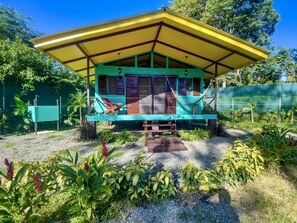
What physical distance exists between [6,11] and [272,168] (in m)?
22.7

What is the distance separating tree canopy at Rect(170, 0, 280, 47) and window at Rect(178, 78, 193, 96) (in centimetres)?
1109

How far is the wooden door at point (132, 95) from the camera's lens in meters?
6.90

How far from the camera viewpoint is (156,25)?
4.50 meters

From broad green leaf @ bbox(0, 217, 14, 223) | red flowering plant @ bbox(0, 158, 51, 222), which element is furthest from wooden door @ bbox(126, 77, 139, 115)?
broad green leaf @ bbox(0, 217, 14, 223)

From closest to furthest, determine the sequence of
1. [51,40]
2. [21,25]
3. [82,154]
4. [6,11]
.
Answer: [51,40] → [82,154] → [6,11] → [21,25]

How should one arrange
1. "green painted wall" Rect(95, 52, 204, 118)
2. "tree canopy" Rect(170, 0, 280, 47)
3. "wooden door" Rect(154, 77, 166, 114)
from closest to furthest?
"green painted wall" Rect(95, 52, 204, 118) < "wooden door" Rect(154, 77, 166, 114) < "tree canopy" Rect(170, 0, 280, 47)

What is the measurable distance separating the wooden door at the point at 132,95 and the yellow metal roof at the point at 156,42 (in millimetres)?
1104

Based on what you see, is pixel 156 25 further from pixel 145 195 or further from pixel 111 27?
pixel 145 195

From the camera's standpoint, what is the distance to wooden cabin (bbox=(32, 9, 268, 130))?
13.7 feet

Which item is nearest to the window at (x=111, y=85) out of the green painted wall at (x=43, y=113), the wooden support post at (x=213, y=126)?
the green painted wall at (x=43, y=113)

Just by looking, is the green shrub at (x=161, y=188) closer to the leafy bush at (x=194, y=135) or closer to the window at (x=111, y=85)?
the leafy bush at (x=194, y=135)

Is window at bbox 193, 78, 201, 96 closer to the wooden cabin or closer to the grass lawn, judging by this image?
the wooden cabin

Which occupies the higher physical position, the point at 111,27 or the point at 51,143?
the point at 111,27

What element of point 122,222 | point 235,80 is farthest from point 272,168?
point 235,80
